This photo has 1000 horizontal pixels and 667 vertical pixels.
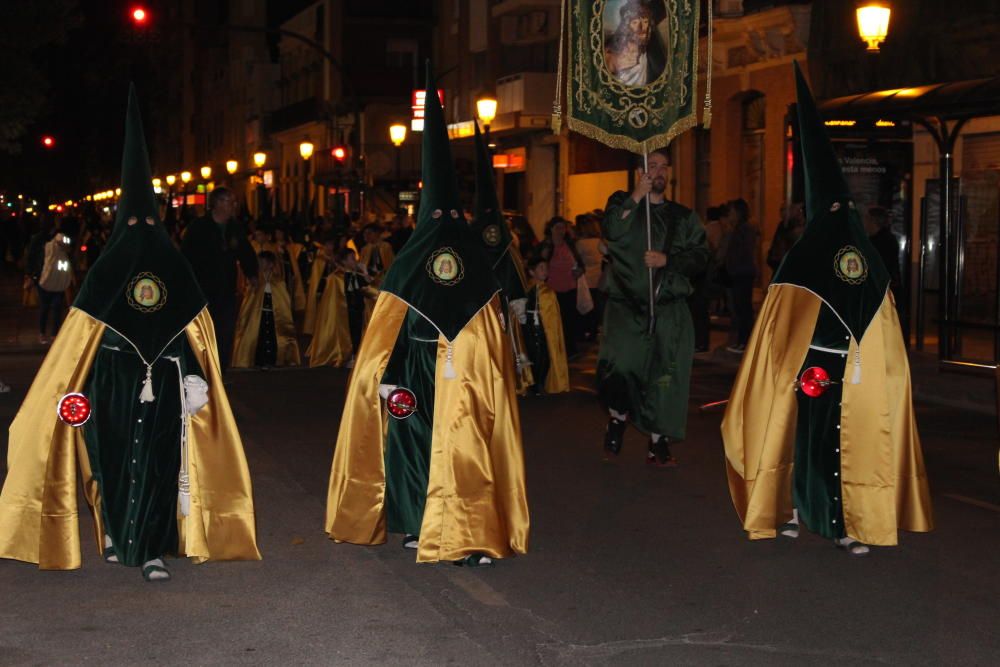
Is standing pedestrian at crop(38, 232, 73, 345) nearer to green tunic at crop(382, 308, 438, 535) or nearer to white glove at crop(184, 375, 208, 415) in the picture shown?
green tunic at crop(382, 308, 438, 535)

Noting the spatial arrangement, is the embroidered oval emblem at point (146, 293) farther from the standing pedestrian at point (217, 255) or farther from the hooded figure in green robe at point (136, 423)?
the standing pedestrian at point (217, 255)

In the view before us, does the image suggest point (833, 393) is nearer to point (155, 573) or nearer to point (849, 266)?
point (849, 266)

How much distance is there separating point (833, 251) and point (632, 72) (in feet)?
9.59

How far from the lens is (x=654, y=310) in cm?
997

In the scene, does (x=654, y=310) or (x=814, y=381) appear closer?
(x=814, y=381)

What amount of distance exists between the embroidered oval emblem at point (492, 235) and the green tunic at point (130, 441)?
22.6 feet

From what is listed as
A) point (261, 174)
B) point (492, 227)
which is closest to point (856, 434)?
point (492, 227)

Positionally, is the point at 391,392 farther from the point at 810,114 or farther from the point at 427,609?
the point at 810,114

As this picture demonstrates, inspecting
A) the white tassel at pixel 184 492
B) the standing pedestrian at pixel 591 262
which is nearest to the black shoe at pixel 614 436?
the white tassel at pixel 184 492

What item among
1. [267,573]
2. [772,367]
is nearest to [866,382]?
[772,367]

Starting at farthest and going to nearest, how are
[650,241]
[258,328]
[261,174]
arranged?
[261,174]
[258,328]
[650,241]

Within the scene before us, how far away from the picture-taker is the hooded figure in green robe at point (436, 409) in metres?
7.27

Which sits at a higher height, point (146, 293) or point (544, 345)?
point (146, 293)

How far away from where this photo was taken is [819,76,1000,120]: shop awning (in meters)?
14.7
